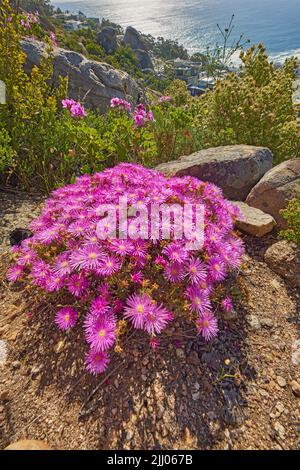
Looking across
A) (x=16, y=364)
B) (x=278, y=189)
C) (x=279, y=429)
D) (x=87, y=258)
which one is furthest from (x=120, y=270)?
(x=278, y=189)

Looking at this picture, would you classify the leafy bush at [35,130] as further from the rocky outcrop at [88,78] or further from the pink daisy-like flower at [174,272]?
the rocky outcrop at [88,78]

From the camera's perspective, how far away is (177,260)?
2.00 m

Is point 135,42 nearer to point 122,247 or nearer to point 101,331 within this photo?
point 122,247

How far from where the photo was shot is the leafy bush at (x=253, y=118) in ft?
14.5

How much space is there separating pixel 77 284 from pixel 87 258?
0.63ft

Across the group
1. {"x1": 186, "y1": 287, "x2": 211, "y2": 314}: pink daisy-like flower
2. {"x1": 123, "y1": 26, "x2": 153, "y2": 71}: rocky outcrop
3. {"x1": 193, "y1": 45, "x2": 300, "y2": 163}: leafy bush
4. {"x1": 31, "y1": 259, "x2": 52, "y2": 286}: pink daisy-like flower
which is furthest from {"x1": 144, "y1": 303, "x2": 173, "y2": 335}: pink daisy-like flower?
{"x1": 123, "y1": 26, "x2": 153, "y2": 71}: rocky outcrop


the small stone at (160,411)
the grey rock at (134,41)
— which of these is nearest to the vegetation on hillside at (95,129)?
the small stone at (160,411)

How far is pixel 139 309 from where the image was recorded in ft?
6.02

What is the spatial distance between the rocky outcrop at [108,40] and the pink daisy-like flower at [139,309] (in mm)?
78403

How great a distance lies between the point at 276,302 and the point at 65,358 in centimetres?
177

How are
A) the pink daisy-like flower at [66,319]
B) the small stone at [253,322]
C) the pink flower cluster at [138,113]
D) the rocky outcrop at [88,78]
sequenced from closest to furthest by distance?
the pink daisy-like flower at [66,319] → the small stone at [253,322] → the pink flower cluster at [138,113] → the rocky outcrop at [88,78]

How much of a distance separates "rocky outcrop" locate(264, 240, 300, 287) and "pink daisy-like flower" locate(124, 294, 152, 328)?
149cm

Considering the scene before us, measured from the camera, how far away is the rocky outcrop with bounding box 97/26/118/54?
67312mm

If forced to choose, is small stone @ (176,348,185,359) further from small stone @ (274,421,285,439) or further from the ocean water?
the ocean water
